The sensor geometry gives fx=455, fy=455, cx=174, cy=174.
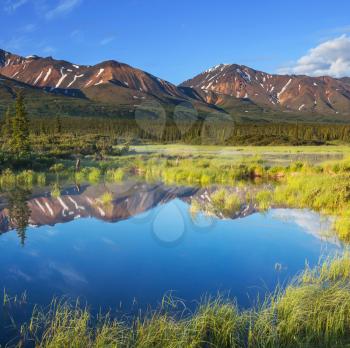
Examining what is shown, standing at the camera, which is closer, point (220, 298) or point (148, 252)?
point (220, 298)

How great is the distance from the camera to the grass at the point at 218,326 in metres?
6.52

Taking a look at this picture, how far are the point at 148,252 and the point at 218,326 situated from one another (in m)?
5.45

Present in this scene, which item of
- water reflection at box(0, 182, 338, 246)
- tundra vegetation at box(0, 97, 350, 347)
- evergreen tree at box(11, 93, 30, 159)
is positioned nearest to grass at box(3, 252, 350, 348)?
tundra vegetation at box(0, 97, 350, 347)

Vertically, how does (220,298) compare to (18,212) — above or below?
below

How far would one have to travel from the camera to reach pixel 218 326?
7051 mm

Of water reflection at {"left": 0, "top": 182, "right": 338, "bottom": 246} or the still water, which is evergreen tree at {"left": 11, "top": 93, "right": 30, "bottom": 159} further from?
the still water

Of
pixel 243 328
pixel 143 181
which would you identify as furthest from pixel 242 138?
pixel 243 328

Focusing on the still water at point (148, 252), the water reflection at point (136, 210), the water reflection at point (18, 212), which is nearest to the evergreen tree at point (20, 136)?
the water reflection at point (18, 212)

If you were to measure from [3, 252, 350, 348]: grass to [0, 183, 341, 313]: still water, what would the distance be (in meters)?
0.92

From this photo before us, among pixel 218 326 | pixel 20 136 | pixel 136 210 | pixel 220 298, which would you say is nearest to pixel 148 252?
pixel 220 298

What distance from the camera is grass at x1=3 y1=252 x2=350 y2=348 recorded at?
6516mm

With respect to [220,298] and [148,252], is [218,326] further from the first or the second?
[148,252]

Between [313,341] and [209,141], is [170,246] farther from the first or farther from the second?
[209,141]

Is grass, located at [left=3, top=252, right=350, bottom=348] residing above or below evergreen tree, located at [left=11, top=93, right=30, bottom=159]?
below
